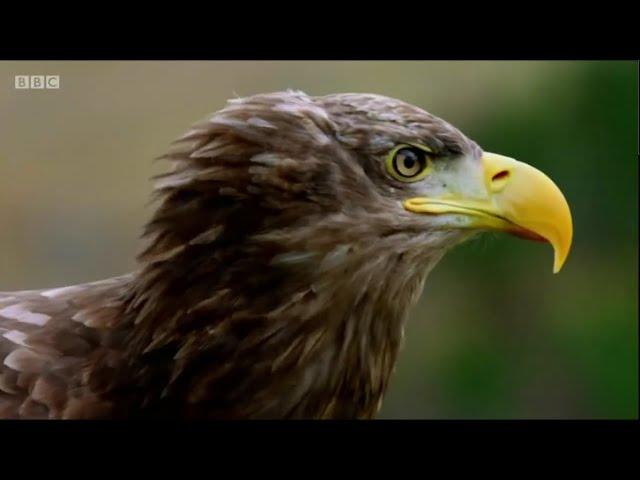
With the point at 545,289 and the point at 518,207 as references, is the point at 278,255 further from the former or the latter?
the point at 545,289

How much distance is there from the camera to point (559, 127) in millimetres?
4133

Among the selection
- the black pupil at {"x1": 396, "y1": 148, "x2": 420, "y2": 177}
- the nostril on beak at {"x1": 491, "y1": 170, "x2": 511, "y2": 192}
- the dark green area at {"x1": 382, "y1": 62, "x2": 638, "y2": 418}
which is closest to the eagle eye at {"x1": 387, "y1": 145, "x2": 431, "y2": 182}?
the black pupil at {"x1": 396, "y1": 148, "x2": 420, "y2": 177}

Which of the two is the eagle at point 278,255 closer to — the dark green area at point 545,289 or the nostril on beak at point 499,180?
the nostril on beak at point 499,180

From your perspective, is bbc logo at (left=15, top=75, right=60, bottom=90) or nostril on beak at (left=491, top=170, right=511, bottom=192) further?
bbc logo at (left=15, top=75, right=60, bottom=90)

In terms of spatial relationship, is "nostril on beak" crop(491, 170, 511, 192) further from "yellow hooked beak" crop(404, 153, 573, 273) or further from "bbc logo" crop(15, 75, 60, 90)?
"bbc logo" crop(15, 75, 60, 90)

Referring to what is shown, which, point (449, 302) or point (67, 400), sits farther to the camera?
point (449, 302)

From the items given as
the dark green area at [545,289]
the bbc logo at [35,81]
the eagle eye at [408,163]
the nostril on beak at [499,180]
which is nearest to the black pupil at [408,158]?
the eagle eye at [408,163]

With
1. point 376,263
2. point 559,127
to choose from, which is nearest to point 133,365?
point 376,263

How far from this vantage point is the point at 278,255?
1864 millimetres

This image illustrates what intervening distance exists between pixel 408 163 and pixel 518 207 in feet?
0.68

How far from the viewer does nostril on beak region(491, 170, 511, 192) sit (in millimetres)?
1946

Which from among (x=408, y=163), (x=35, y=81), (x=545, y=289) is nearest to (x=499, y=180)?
(x=408, y=163)

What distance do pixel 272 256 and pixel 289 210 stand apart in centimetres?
8

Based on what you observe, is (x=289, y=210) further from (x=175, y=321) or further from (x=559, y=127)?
(x=559, y=127)
